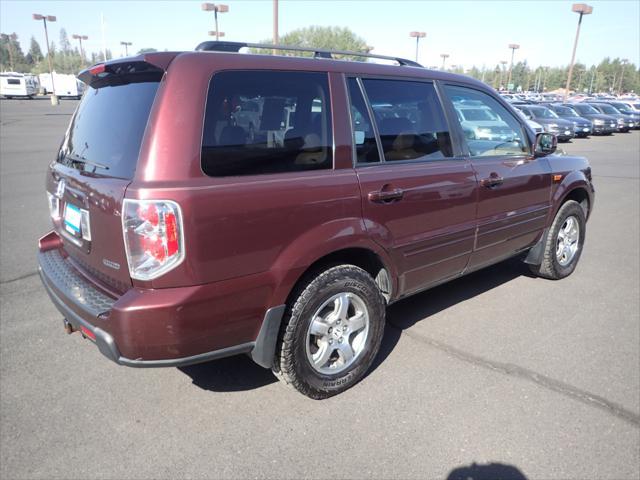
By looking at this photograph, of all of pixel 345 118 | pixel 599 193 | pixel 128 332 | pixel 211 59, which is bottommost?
pixel 599 193

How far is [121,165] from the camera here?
7.92ft

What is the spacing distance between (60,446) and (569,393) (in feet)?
9.55

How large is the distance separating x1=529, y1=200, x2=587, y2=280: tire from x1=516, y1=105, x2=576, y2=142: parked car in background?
17354 mm

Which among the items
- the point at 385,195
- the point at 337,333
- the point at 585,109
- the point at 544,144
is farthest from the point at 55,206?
the point at 585,109

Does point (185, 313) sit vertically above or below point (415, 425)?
above

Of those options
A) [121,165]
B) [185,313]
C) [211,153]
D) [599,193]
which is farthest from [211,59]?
[599,193]

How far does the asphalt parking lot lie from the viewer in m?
2.42

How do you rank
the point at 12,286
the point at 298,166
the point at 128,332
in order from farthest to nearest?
1. the point at 12,286
2. the point at 298,166
3. the point at 128,332

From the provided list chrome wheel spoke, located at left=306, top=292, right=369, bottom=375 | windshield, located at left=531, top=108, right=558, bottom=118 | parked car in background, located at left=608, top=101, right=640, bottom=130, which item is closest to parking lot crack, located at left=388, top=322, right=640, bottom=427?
chrome wheel spoke, located at left=306, top=292, right=369, bottom=375

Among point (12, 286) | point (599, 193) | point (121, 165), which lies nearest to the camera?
point (121, 165)

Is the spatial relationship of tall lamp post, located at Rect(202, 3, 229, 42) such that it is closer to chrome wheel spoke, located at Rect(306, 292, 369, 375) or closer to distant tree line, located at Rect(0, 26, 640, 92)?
chrome wheel spoke, located at Rect(306, 292, 369, 375)

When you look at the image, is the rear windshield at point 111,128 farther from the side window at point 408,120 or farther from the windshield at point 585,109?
the windshield at point 585,109

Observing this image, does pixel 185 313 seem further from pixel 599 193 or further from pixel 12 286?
pixel 599 193

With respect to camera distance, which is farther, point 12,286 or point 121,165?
point 12,286
